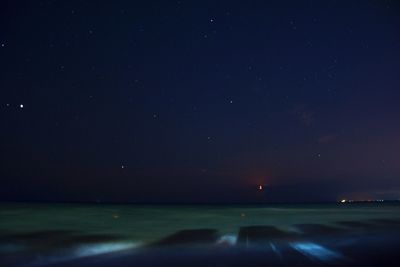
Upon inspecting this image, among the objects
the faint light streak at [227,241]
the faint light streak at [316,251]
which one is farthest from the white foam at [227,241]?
the faint light streak at [316,251]

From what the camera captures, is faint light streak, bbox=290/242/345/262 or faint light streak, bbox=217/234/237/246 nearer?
faint light streak, bbox=290/242/345/262

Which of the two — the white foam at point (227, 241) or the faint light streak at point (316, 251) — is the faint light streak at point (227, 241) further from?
the faint light streak at point (316, 251)

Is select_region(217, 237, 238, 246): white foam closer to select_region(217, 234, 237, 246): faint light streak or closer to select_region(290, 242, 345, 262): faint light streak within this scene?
select_region(217, 234, 237, 246): faint light streak

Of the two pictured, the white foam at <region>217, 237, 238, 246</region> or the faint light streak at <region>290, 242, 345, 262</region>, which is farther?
the white foam at <region>217, 237, 238, 246</region>

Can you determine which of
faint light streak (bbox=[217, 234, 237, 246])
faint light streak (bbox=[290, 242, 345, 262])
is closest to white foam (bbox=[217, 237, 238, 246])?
faint light streak (bbox=[217, 234, 237, 246])

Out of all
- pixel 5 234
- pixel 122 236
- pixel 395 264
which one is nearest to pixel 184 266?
pixel 395 264

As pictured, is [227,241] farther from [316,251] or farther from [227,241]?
[316,251]

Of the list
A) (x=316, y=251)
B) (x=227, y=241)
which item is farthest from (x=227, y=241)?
(x=316, y=251)

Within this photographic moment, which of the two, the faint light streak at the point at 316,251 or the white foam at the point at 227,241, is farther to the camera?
the white foam at the point at 227,241

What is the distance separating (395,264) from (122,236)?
14.3 meters

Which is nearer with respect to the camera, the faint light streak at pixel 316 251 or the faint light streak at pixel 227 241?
the faint light streak at pixel 316 251

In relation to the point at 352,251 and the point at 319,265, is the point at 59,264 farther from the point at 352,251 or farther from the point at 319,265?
the point at 352,251

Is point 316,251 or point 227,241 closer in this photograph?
point 316,251

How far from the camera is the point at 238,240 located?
20.6 m
